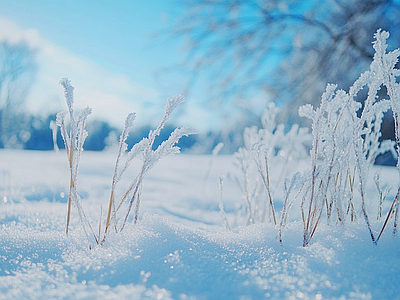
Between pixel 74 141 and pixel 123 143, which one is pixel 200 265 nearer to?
pixel 123 143

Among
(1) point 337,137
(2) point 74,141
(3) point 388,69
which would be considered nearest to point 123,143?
(2) point 74,141

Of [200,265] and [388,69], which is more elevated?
[388,69]

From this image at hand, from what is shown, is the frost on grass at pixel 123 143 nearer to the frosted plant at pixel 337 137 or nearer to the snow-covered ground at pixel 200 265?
the snow-covered ground at pixel 200 265

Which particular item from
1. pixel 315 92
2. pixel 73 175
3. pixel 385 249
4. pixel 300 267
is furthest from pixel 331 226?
pixel 315 92

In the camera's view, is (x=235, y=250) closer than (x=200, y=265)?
No

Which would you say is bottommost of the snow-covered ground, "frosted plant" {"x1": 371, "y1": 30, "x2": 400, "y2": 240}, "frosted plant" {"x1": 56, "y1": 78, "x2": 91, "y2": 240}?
the snow-covered ground

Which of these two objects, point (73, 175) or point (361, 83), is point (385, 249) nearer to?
point (361, 83)

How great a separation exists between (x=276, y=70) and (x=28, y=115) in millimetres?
14170

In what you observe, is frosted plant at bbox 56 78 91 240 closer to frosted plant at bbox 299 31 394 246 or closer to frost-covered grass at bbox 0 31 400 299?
frost-covered grass at bbox 0 31 400 299

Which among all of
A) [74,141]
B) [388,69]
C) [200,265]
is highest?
[388,69]

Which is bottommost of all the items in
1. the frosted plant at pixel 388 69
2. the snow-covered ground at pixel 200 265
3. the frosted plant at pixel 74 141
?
the snow-covered ground at pixel 200 265

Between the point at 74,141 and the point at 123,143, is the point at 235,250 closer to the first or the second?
the point at 123,143

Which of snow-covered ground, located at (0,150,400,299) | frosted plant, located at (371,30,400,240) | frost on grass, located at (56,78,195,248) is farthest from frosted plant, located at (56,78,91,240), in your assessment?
frosted plant, located at (371,30,400,240)

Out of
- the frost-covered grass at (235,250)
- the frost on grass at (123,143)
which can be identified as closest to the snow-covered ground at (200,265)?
the frost-covered grass at (235,250)
